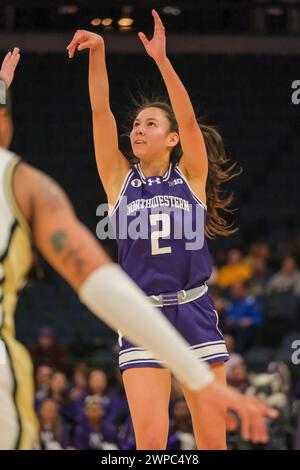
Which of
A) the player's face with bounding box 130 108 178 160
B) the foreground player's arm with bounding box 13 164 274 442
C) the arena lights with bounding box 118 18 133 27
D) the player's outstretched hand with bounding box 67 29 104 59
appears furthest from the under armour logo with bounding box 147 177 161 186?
the arena lights with bounding box 118 18 133 27

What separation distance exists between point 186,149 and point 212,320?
2.99 feet

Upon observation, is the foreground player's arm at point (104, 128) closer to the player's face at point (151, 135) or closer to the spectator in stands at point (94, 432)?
the player's face at point (151, 135)

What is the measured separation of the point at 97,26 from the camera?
45.0ft

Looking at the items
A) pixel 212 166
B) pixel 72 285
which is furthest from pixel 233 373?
pixel 72 285

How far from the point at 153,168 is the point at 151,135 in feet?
0.58

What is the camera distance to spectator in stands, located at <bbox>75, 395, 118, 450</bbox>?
11258 millimetres

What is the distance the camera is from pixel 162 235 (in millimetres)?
5723

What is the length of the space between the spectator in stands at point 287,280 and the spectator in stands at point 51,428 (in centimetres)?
475

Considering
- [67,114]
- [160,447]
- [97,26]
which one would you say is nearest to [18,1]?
[97,26]

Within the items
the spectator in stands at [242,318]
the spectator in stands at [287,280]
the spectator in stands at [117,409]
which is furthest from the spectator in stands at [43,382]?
the spectator in stands at [287,280]

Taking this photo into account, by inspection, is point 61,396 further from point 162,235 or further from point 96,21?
point 162,235

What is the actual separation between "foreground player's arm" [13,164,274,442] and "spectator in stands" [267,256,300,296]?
12.1 meters

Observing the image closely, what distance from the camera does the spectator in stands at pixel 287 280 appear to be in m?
15.0
